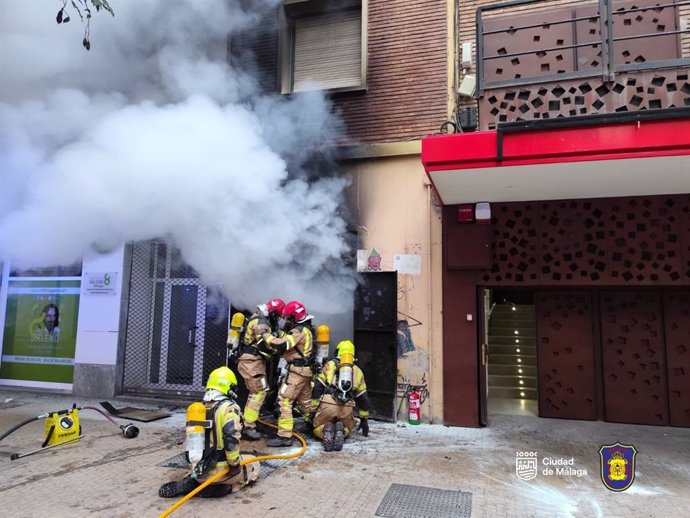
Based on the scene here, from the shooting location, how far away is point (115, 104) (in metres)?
6.36

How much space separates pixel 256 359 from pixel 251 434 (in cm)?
89

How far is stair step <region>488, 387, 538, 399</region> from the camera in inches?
312

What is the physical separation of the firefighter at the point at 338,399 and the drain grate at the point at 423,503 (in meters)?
1.20

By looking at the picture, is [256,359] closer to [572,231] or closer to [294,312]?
[294,312]

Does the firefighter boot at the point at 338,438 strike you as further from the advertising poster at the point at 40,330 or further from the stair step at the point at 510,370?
the advertising poster at the point at 40,330

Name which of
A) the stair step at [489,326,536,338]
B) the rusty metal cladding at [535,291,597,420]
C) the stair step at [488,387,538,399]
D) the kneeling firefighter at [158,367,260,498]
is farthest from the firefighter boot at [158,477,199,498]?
the stair step at [489,326,536,338]

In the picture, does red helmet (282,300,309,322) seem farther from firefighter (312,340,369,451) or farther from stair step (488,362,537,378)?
stair step (488,362,537,378)

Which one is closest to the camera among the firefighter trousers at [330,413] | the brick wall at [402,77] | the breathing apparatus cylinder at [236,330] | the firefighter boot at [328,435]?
the firefighter boot at [328,435]

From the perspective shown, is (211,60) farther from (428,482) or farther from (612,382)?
(612,382)

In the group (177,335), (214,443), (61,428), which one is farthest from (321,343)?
(177,335)

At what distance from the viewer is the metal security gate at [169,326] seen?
8.00 m

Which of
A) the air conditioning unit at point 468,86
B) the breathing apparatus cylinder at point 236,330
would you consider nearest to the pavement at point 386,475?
the breathing apparatus cylinder at point 236,330

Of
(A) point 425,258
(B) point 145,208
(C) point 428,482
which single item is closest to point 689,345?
(A) point 425,258

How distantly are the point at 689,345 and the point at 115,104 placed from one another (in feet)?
27.6
